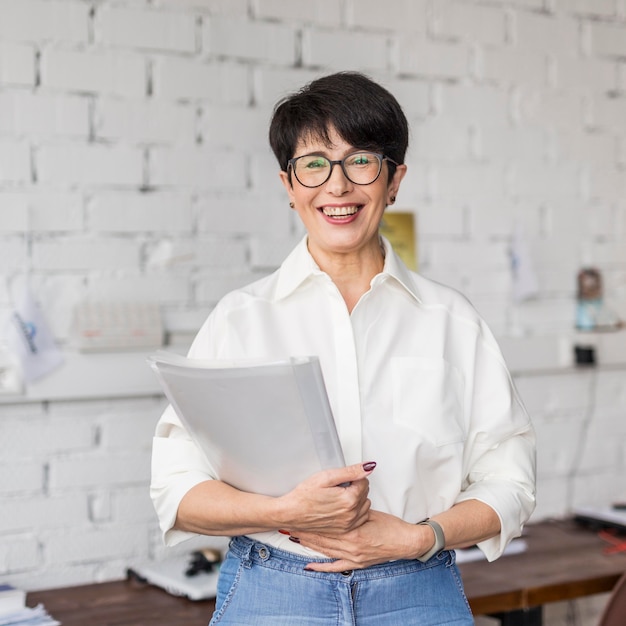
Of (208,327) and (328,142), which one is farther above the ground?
(328,142)

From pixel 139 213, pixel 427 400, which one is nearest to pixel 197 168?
pixel 139 213

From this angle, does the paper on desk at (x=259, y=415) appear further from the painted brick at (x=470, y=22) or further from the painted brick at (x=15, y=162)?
the painted brick at (x=470, y=22)

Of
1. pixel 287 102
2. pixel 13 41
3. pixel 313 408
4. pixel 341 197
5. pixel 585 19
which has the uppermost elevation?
pixel 585 19

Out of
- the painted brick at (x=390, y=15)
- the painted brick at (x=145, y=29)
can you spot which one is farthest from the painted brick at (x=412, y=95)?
the painted brick at (x=145, y=29)

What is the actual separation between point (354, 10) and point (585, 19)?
790 mm

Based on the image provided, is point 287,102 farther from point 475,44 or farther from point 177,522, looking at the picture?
point 475,44

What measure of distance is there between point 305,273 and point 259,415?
32cm

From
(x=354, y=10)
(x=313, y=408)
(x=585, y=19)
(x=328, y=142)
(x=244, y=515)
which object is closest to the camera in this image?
(x=313, y=408)

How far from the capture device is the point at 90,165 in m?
2.13

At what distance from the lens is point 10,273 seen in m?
2.06

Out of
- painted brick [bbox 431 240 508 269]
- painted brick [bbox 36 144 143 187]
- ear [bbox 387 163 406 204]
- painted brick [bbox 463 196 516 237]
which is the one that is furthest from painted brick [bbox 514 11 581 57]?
ear [bbox 387 163 406 204]

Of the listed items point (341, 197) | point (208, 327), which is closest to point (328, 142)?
point (341, 197)

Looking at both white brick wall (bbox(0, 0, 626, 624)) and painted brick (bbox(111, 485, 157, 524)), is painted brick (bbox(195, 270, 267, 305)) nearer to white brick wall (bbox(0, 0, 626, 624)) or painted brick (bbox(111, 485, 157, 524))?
white brick wall (bbox(0, 0, 626, 624))

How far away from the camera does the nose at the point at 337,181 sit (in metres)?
1.43
